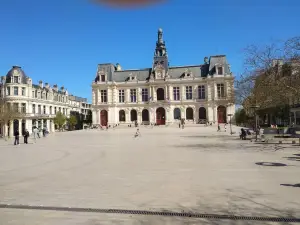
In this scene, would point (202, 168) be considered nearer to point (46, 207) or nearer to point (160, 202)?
point (160, 202)

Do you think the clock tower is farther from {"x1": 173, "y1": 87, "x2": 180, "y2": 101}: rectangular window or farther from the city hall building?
{"x1": 173, "y1": 87, "x2": 180, "y2": 101}: rectangular window

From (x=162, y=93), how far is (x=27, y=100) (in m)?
34.7

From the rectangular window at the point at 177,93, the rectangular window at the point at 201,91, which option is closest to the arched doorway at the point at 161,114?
the rectangular window at the point at 177,93

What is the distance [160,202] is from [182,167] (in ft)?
16.4

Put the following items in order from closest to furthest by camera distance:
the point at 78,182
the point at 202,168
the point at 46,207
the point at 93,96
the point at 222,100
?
the point at 46,207 < the point at 78,182 < the point at 202,168 < the point at 222,100 < the point at 93,96

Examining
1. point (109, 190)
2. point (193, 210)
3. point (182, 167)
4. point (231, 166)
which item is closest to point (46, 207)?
point (109, 190)

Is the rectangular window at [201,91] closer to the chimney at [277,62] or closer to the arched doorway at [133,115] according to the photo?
the arched doorway at [133,115]

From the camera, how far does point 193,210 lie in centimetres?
632

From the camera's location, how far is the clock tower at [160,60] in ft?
261

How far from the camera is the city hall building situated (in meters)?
74.6

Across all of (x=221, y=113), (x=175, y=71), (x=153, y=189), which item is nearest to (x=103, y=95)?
(x=175, y=71)

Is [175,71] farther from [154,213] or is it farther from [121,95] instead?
[154,213]

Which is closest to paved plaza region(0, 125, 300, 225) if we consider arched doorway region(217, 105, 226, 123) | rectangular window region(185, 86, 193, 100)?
arched doorway region(217, 105, 226, 123)

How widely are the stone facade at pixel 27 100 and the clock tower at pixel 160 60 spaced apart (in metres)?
31.1
